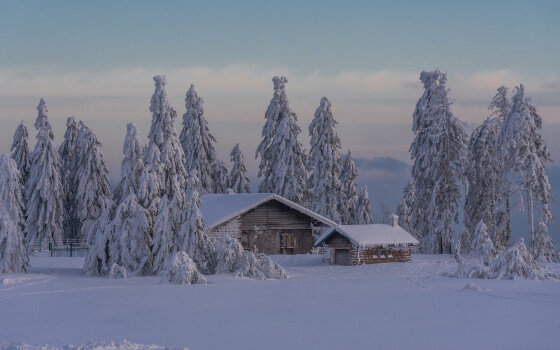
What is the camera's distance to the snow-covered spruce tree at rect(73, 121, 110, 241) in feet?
199

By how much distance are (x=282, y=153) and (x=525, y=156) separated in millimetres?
22402

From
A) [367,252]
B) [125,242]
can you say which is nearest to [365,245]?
[367,252]

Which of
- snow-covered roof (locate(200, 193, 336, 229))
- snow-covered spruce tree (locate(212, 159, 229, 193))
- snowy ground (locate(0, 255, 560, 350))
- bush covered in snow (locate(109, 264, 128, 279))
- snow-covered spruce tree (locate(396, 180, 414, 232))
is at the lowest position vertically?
snowy ground (locate(0, 255, 560, 350))

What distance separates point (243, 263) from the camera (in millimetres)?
35906

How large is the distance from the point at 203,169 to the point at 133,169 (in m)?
25.9

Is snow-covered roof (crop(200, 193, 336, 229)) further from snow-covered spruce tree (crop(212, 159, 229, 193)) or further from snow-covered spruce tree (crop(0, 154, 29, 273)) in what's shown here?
snow-covered spruce tree (crop(212, 159, 229, 193))

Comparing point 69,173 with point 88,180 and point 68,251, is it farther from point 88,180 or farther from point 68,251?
point 68,251

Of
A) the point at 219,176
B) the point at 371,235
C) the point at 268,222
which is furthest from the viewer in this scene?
the point at 219,176

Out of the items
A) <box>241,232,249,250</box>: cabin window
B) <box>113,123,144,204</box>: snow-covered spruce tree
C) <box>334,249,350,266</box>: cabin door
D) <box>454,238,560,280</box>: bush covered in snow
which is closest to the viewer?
<box>454,238,560,280</box>: bush covered in snow

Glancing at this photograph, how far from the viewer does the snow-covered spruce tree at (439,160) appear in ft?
167

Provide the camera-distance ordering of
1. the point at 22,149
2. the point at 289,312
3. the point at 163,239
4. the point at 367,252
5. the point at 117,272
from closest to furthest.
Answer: the point at 289,312
the point at 117,272
the point at 163,239
the point at 367,252
the point at 22,149

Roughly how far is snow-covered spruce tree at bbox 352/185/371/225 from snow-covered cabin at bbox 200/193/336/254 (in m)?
14.8

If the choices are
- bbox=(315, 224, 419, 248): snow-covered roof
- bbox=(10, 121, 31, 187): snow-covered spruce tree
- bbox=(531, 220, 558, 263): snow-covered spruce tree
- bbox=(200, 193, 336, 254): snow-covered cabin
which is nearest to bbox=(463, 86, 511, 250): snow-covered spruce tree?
bbox=(531, 220, 558, 263): snow-covered spruce tree

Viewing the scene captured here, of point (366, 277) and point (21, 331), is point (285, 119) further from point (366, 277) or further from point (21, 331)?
point (21, 331)
